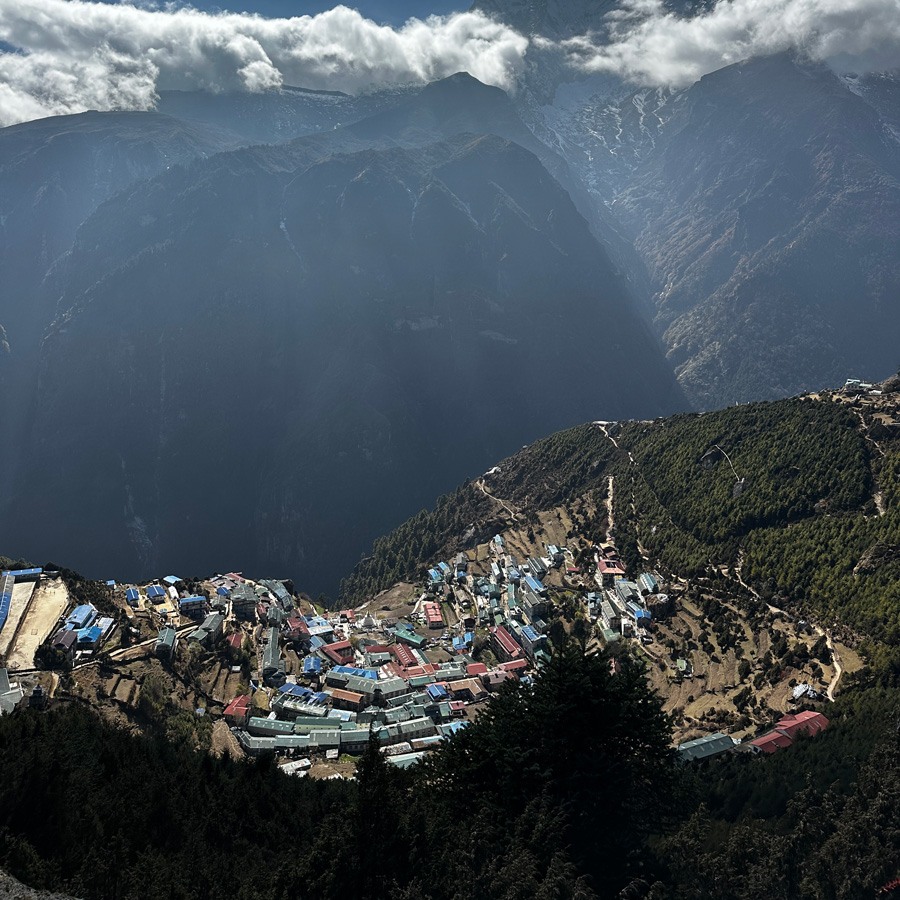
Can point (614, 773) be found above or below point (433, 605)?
above

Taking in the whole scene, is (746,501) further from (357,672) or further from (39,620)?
(39,620)

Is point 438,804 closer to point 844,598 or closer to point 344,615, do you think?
point 844,598

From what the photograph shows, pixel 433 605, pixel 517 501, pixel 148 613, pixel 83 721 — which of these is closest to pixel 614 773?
pixel 83 721

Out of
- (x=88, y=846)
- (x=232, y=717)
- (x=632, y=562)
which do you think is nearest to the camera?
(x=88, y=846)

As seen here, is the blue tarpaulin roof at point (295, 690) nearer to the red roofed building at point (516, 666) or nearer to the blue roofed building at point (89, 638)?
the blue roofed building at point (89, 638)

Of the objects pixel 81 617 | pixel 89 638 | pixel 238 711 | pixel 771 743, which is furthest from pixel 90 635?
pixel 771 743

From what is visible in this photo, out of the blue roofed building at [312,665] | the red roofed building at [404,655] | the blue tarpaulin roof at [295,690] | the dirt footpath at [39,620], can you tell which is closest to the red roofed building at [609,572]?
the red roofed building at [404,655]
